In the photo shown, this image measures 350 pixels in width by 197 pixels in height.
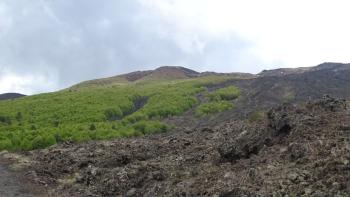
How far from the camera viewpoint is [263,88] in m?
63.1

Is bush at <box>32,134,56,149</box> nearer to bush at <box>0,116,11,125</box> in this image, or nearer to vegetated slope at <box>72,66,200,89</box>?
bush at <box>0,116,11,125</box>

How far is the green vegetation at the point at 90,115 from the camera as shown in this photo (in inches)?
1590

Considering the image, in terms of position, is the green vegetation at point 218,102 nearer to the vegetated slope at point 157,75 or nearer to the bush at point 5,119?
the bush at point 5,119

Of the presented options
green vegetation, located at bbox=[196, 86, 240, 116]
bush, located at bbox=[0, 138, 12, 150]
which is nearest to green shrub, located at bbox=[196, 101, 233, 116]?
green vegetation, located at bbox=[196, 86, 240, 116]

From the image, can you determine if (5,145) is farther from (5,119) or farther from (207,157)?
(5,119)

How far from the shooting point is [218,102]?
59.2 meters

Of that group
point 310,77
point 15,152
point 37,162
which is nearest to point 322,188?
point 37,162

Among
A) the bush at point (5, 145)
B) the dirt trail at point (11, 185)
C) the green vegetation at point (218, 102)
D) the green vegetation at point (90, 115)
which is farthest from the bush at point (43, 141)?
the green vegetation at point (218, 102)

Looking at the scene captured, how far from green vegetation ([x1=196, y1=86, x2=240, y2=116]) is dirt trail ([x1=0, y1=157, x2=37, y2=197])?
27157 millimetres

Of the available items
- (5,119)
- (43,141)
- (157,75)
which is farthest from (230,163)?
(157,75)

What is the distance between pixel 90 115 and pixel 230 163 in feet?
122

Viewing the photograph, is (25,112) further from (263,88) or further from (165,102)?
(263,88)

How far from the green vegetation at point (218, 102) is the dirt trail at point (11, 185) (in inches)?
1069

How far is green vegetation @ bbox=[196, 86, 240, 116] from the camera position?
175 ft
